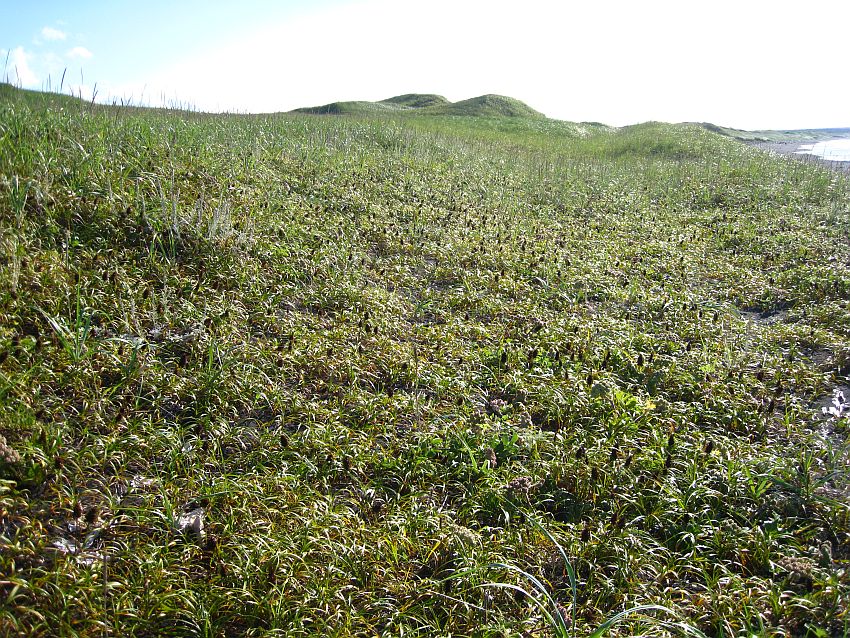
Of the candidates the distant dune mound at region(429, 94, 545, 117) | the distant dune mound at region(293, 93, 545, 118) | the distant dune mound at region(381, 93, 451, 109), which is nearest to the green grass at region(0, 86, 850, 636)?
the distant dune mound at region(293, 93, 545, 118)

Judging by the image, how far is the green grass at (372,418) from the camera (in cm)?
254

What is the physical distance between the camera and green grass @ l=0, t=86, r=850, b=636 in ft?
8.33

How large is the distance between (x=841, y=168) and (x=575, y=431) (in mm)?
18247

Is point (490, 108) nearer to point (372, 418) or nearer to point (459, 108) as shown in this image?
point (459, 108)

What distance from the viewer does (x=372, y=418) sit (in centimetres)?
391

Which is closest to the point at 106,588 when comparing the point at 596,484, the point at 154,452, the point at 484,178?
the point at 154,452

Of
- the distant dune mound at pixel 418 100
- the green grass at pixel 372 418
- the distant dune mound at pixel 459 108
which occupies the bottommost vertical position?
the green grass at pixel 372 418

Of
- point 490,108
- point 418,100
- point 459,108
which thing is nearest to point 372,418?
point 459,108

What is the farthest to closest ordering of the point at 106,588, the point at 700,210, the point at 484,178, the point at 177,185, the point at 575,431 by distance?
the point at 484,178 < the point at 700,210 < the point at 177,185 < the point at 575,431 < the point at 106,588

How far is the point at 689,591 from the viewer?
278 centimetres

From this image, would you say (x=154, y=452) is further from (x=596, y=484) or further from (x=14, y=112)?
(x=14, y=112)

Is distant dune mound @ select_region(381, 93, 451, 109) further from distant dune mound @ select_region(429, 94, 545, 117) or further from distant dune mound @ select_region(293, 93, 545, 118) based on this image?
distant dune mound @ select_region(429, 94, 545, 117)

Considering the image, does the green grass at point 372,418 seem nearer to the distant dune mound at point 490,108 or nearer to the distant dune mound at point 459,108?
the distant dune mound at point 459,108

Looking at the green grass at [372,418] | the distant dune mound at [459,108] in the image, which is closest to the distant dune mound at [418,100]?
the distant dune mound at [459,108]
